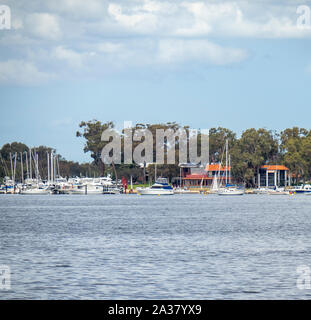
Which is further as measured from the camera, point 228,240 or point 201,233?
point 201,233

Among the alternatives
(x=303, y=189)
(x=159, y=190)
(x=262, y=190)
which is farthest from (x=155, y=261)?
(x=262, y=190)

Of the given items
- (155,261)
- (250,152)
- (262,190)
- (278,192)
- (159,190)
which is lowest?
(278,192)

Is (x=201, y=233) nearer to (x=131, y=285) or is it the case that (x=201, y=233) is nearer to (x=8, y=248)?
(x=8, y=248)

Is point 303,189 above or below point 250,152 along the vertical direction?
below

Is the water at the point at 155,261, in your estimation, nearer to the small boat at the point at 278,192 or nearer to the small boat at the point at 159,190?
the small boat at the point at 159,190

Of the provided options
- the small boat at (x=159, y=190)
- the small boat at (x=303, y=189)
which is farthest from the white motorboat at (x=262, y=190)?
the small boat at (x=159, y=190)

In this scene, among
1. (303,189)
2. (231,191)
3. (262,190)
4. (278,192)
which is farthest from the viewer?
(262,190)

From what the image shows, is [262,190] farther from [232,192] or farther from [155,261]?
[155,261]

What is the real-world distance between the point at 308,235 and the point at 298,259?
1774 centimetres

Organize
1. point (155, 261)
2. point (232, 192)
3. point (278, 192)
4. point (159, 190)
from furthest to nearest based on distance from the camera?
point (278, 192) → point (159, 190) → point (232, 192) → point (155, 261)

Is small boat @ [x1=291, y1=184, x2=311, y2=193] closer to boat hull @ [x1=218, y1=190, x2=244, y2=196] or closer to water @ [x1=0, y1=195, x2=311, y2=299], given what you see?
boat hull @ [x1=218, y1=190, x2=244, y2=196]

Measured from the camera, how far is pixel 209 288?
3206 cm
